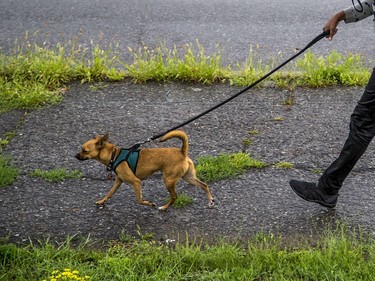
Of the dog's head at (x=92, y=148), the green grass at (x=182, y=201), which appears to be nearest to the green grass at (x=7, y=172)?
the dog's head at (x=92, y=148)

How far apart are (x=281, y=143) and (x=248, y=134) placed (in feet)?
1.04

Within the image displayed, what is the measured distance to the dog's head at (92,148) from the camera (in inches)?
201

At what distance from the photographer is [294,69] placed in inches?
292

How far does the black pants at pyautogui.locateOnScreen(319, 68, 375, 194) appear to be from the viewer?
470 centimetres

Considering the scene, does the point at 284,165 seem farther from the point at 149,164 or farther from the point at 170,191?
the point at 149,164

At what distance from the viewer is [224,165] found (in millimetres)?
5613

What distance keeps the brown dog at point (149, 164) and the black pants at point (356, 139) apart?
0.83 meters

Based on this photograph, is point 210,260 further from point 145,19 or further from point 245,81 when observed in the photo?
point 145,19

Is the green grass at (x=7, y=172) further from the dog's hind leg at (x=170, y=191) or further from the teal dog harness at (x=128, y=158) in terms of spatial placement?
the dog's hind leg at (x=170, y=191)

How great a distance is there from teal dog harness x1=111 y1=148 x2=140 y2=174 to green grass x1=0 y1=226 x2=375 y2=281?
2.10 feet

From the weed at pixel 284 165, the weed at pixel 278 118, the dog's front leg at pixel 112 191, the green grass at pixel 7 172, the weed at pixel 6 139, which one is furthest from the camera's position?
the weed at pixel 278 118

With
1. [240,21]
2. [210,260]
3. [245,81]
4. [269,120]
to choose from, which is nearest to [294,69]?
[245,81]

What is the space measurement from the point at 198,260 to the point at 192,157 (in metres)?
1.55

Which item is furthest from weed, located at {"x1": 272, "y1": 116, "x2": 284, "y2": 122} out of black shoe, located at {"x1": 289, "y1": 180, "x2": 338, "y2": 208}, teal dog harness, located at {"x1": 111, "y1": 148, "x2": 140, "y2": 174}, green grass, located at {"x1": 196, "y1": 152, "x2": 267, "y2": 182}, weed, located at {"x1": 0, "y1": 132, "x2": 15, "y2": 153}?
weed, located at {"x1": 0, "y1": 132, "x2": 15, "y2": 153}
